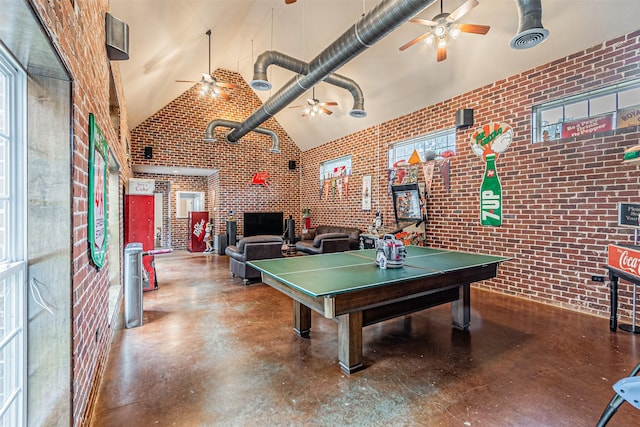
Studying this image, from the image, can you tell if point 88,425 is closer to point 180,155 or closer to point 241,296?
point 241,296

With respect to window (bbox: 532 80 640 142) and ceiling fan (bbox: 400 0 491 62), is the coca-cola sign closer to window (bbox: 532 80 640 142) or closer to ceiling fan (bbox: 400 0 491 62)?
window (bbox: 532 80 640 142)

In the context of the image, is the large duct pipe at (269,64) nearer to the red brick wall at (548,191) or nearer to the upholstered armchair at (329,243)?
the red brick wall at (548,191)

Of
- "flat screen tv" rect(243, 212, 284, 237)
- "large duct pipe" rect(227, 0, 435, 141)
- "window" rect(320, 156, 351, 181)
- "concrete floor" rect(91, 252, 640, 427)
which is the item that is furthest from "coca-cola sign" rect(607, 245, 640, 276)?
"flat screen tv" rect(243, 212, 284, 237)

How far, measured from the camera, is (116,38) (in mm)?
2820

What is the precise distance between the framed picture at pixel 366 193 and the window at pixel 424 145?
2.89 feet

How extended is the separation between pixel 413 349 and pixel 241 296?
2.77 m

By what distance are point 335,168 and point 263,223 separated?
3027 mm

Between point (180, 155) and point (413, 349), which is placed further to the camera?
point (180, 155)

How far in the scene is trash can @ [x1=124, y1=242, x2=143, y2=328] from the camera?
11.2 ft

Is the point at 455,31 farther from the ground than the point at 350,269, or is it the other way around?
the point at 455,31

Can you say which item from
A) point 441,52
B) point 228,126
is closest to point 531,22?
point 441,52

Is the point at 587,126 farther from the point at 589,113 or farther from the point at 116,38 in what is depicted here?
the point at 116,38

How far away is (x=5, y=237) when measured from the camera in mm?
1228

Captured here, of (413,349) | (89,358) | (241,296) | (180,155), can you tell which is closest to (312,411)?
(413,349)
